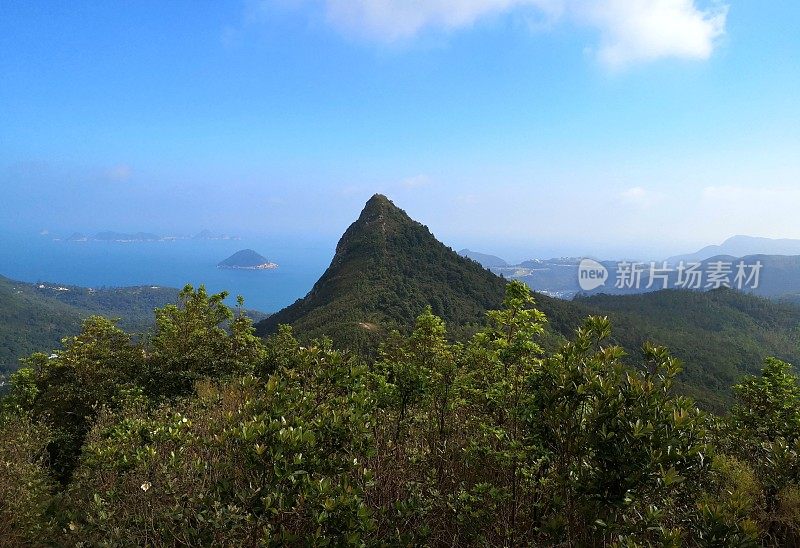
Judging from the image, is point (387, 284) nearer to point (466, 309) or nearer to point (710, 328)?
point (466, 309)

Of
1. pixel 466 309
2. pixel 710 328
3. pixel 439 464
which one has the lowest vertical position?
pixel 710 328

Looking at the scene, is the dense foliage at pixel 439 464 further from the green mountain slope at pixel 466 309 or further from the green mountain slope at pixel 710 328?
the green mountain slope at pixel 710 328

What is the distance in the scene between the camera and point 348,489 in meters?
3.74

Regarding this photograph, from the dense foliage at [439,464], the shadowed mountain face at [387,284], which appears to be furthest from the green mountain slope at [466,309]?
the dense foliage at [439,464]

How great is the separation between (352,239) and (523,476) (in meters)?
102

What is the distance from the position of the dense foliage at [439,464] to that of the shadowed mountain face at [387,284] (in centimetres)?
4452

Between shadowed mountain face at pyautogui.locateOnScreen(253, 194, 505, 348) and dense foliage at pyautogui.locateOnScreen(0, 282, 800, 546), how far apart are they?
44521 millimetres

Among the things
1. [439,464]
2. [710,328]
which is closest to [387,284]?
[439,464]

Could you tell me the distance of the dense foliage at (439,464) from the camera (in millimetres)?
3779

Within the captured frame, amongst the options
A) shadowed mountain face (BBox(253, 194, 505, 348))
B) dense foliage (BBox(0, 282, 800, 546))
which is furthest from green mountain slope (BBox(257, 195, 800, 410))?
dense foliage (BBox(0, 282, 800, 546))

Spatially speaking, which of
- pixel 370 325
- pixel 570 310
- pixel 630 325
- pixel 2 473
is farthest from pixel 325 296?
pixel 2 473

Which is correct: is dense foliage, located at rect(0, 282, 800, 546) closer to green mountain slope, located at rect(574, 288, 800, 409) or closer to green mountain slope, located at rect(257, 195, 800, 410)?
green mountain slope, located at rect(257, 195, 800, 410)

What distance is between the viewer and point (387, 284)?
85625 millimetres

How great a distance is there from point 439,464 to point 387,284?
78309 mm
